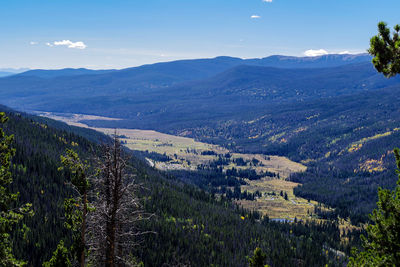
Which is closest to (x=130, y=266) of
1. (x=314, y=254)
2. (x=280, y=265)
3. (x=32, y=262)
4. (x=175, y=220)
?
(x=32, y=262)

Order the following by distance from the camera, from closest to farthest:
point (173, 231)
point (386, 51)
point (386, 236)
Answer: point (386, 51) < point (386, 236) < point (173, 231)

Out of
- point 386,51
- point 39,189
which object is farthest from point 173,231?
point 386,51

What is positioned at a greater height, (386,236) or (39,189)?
(386,236)

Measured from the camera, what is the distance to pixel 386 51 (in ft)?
85.6

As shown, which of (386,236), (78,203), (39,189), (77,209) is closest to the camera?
(386,236)

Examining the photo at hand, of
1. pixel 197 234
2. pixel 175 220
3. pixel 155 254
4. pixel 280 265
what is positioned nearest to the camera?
pixel 155 254

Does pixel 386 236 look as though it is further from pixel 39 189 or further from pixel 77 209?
pixel 39 189

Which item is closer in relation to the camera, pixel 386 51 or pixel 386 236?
pixel 386 51

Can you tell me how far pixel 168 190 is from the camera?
16475 centimetres

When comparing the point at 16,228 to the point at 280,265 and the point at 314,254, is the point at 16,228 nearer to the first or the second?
the point at 280,265

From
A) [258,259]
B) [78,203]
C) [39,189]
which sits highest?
[78,203]

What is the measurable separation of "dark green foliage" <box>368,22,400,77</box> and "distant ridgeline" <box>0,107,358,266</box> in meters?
68.9

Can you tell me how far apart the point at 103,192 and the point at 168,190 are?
450 feet

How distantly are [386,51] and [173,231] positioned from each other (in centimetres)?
9740
